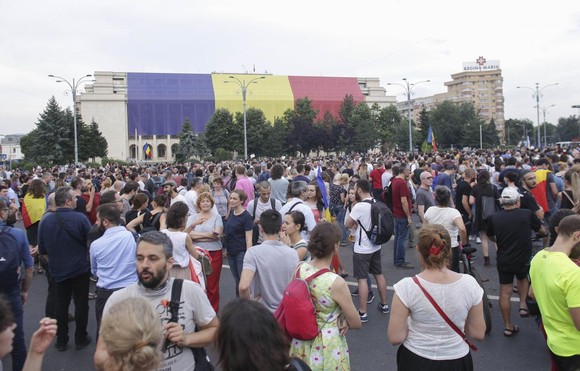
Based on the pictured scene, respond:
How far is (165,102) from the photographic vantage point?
87750mm

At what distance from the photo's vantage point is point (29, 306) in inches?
312

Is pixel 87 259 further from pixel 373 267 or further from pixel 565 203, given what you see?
pixel 565 203

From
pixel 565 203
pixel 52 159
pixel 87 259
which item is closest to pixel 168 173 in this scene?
pixel 87 259

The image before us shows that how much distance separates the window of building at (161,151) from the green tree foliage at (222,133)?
2433 centimetres

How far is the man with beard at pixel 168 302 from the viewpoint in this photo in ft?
9.78

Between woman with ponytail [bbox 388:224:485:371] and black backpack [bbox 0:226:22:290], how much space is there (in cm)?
359

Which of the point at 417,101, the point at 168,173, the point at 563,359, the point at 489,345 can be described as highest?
the point at 417,101

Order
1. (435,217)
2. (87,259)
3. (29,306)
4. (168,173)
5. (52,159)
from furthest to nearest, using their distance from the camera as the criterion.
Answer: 1. (52,159)
2. (168,173)
3. (29,306)
4. (435,217)
5. (87,259)

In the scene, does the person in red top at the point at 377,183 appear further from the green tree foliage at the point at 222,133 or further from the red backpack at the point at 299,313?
the green tree foliage at the point at 222,133

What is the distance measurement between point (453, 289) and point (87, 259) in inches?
180

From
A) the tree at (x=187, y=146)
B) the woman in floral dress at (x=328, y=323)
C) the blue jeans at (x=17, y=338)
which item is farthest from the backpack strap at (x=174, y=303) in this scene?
the tree at (x=187, y=146)

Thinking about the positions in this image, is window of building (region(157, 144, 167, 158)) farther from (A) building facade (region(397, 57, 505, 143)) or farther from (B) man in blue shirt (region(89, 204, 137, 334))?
(B) man in blue shirt (region(89, 204, 137, 334))

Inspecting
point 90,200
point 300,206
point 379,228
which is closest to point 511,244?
point 379,228

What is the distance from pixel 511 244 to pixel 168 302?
174 inches
